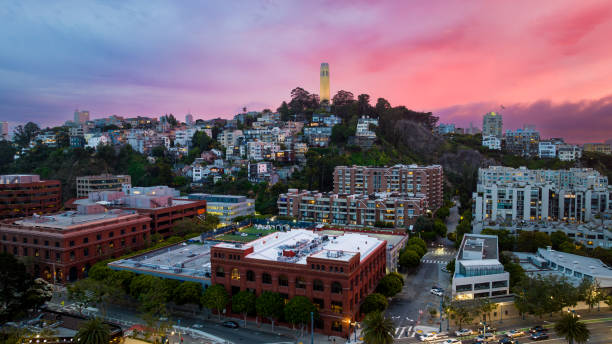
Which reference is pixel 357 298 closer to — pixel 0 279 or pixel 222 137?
pixel 0 279

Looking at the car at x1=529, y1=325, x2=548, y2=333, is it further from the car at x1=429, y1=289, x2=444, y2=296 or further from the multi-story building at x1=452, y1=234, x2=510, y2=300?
the car at x1=429, y1=289, x2=444, y2=296

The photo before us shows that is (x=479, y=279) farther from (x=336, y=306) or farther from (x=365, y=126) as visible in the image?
(x=365, y=126)

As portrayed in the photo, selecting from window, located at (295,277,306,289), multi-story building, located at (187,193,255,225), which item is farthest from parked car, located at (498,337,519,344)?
multi-story building, located at (187,193,255,225)

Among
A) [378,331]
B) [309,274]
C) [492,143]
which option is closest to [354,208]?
[309,274]

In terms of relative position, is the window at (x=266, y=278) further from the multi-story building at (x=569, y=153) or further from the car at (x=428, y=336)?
the multi-story building at (x=569, y=153)

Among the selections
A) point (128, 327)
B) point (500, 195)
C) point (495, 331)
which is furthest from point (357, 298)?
point (500, 195)
